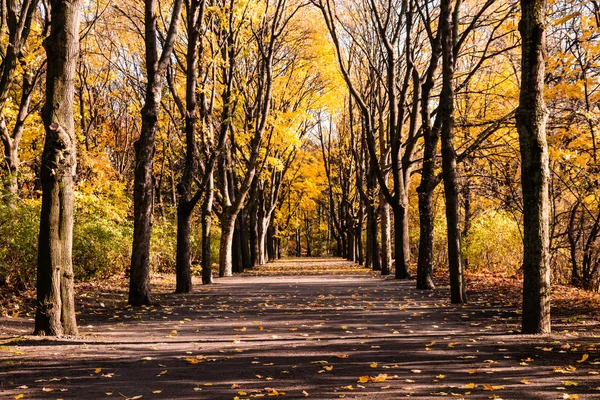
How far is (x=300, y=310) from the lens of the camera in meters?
12.8

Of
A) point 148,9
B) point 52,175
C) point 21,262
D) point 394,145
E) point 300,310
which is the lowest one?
point 300,310

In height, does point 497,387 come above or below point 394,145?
below

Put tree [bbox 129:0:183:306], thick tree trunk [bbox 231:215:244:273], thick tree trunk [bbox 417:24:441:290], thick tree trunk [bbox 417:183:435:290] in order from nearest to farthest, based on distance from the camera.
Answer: tree [bbox 129:0:183:306] < thick tree trunk [bbox 417:24:441:290] < thick tree trunk [bbox 417:183:435:290] < thick tree trunk [bbox 231:215:244:273]

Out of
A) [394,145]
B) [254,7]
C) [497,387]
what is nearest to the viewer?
[497,387]

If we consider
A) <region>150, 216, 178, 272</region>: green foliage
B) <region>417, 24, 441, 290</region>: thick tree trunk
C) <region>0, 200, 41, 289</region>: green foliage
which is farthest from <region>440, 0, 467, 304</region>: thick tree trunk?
<region>150, 216, 178, 272</region>: green foliage

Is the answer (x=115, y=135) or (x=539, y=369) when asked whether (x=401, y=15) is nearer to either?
(x=539, y=369)

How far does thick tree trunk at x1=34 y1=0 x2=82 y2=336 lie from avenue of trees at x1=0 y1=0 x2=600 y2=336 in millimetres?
22

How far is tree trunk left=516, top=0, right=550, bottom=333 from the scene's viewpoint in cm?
826

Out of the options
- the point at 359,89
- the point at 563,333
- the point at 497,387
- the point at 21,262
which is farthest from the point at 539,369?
the point at 359,89

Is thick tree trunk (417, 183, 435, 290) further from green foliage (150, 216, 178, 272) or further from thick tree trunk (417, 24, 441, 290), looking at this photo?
green foliage (150, 216, 178, 272)

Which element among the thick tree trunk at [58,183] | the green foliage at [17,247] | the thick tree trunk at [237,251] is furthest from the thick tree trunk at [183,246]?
the thick tree trunk at [237,251]

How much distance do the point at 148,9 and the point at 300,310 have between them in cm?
762

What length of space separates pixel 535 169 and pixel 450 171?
490 centimetres

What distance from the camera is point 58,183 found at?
332 inches
